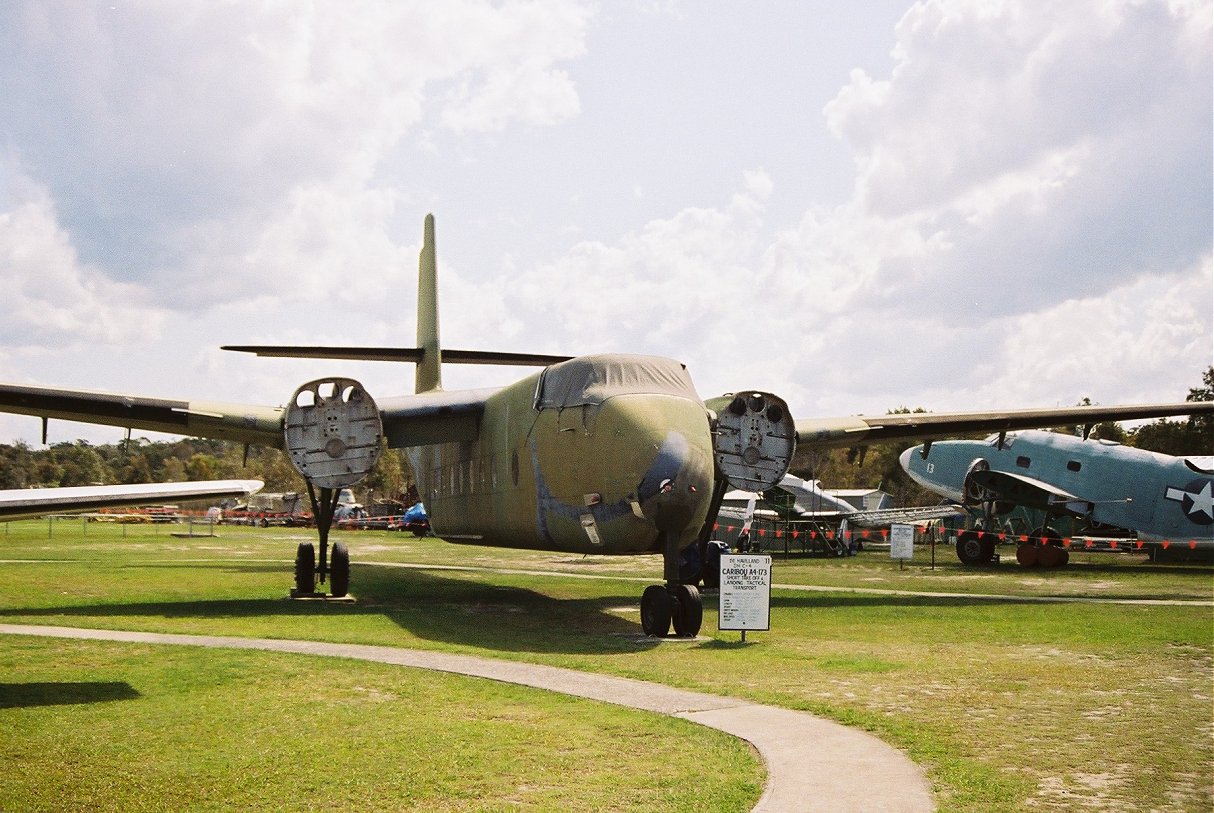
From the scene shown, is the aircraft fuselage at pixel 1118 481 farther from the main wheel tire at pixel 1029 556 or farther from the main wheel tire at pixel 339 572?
the main wheel tire at pixel 339 572

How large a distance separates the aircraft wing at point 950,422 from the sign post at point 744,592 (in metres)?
8.70

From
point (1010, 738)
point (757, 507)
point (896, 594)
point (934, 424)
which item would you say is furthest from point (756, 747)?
point (757, 507)

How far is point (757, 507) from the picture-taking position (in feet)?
164

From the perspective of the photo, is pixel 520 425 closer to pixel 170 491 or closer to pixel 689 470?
pixel 689 470

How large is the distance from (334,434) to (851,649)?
1030 centimetres

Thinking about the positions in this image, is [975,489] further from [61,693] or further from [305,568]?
[61,693]

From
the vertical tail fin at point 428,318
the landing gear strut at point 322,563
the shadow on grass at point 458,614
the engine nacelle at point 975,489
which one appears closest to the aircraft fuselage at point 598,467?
the shadow on grass at point 458,614

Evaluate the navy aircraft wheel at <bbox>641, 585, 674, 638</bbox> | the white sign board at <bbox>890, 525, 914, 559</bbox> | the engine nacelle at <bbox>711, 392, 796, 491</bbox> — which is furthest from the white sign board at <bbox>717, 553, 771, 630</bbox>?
the white sign board at <bbox>890, 525, 914, 559</bbox>

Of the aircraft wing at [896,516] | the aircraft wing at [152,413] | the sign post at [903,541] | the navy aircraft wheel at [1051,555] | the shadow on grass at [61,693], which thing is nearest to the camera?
the shadow on grass at [61,693]

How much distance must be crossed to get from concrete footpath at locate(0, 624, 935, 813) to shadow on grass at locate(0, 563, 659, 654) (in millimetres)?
1568

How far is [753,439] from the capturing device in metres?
20.0

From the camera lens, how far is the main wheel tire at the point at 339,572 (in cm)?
2141

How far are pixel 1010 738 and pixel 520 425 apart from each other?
447 inches

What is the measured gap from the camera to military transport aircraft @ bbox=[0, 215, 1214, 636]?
1570cm
